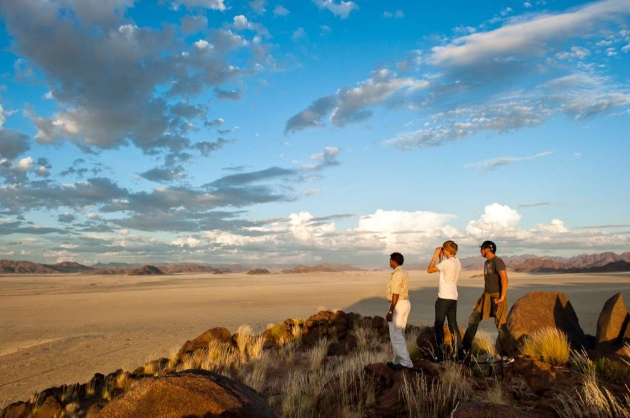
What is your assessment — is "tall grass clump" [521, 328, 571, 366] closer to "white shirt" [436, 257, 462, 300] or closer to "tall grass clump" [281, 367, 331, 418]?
"white shirt" [436, 257, 462, 300]

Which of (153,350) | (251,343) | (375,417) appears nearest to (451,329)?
(375,417)

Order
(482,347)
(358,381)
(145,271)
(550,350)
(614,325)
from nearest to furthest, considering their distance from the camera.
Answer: (358,381)
(550,350)
(614,325)
(482,347)
(145,271)

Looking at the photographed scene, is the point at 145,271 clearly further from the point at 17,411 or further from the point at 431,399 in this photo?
the point at 431,399

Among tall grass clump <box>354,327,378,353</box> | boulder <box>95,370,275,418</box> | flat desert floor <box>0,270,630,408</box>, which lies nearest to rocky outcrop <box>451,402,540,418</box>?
boulder <box>95,370,275,418</box>

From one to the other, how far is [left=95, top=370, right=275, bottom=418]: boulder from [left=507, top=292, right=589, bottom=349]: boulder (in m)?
8.36

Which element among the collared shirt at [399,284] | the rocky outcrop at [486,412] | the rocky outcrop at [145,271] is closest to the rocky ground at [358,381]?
the rocky outcrop at [486,412]

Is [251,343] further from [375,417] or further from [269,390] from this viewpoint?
[375,417]

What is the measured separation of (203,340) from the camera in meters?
12.5

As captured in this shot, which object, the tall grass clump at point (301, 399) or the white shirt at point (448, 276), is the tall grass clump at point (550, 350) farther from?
the tall grass clump at point (301, 399)

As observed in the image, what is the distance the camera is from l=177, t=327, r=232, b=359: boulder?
39.1 feet

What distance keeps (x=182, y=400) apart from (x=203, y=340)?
879 cm

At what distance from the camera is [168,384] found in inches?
165

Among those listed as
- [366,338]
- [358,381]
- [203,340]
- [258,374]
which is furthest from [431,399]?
[203,340]

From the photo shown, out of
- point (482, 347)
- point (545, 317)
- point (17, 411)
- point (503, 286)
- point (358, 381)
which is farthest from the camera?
point (545, 317)
